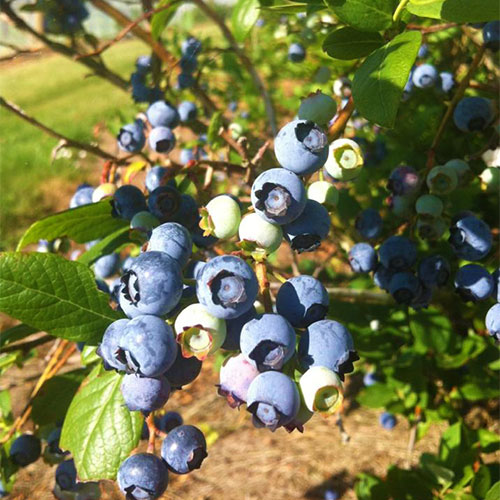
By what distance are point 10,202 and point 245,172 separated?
15.9 feet

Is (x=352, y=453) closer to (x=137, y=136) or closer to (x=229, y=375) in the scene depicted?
(x=137, y=136)

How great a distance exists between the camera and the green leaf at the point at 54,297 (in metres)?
0.71

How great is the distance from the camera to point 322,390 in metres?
0.59

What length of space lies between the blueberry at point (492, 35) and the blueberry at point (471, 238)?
13.1 inches

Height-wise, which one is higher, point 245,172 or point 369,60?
point 369,60

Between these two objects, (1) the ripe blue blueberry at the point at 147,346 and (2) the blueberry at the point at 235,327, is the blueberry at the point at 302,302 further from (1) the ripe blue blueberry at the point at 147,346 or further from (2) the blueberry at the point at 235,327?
(1) the ripe blue blueberry at the point at 147,346

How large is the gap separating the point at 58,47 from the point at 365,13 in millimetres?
965

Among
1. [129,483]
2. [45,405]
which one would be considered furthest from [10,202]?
[129,483]

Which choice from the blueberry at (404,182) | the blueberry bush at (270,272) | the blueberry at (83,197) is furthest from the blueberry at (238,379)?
the blueberry at (83,197)

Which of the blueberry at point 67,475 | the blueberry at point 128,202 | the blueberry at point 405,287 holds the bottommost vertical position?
the blueberry at point 67,475

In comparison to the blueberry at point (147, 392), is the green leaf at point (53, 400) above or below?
below

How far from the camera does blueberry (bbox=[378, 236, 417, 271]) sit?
95cm

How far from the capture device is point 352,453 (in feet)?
6.61

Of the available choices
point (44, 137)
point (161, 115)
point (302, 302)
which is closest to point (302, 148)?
point (302, 302)
